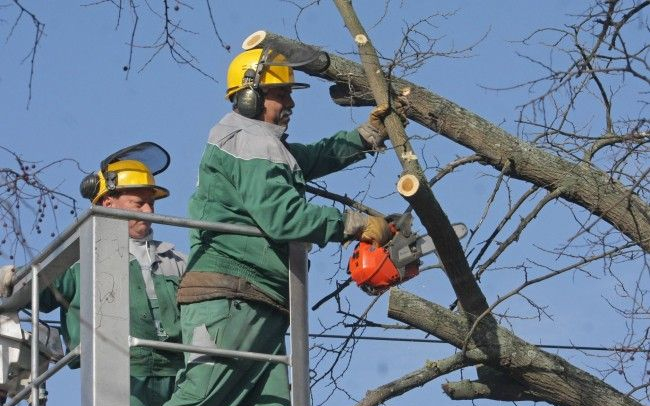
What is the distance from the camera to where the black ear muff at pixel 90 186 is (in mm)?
7750

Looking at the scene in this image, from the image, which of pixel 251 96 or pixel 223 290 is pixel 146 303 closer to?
pixel 223 290

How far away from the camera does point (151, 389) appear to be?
22.6 feet

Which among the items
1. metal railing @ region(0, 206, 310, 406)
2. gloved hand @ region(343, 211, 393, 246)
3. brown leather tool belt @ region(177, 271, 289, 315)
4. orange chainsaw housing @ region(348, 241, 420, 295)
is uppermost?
gloved hand @ region(343, 211, 393, 246)

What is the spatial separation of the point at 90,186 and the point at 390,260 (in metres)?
2.12

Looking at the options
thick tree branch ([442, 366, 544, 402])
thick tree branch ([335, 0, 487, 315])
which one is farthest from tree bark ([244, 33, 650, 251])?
thick tree branch ([442, 366, 544, 402])

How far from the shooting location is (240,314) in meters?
6.16

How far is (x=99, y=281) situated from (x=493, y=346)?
301 cm

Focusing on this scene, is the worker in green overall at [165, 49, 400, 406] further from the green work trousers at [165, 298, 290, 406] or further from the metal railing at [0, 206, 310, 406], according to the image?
the metal railing at [0, 206, 310, 406]

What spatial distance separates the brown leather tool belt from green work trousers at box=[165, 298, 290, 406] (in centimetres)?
3

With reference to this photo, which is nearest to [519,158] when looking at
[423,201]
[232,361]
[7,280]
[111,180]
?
[423,201]

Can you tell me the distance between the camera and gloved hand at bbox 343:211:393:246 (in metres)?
6.32

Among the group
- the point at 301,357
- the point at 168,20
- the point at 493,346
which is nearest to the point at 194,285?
the point at 301,357

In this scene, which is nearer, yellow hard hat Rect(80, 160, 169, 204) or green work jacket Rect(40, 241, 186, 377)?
green work jacket Rect(40, 241, 186, 377)

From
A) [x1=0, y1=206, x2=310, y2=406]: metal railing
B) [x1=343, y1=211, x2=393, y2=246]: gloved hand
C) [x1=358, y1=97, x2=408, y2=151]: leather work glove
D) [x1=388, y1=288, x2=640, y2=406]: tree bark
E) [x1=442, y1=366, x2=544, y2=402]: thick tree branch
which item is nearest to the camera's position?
[x1=0, y1=206, x2=310, y2=406]: metal railing
